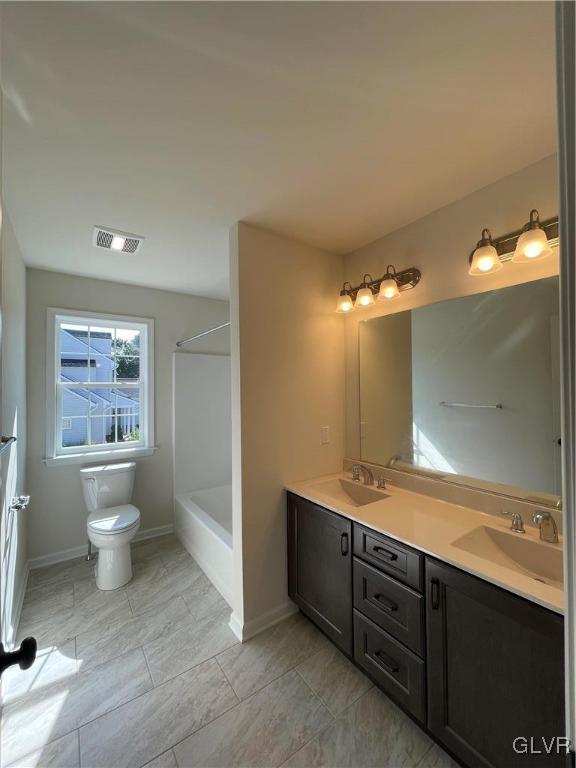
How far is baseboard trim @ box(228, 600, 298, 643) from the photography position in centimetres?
185

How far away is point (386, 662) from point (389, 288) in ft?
6.32

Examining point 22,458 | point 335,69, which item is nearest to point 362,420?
point 335,69

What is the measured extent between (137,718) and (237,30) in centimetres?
263

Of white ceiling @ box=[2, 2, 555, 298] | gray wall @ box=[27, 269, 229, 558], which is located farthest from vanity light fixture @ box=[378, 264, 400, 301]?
gray wall @ box=[27, 269, 229, 558]

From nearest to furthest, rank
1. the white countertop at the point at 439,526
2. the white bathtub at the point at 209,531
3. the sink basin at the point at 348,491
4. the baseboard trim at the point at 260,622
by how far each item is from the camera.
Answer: the white countertop at the point at 439,526, the baseboard trim at the point at 260,622, the sink basin at the point at 348,491, the white bathtub at the point at 209,531

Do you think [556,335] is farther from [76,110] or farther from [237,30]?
[76,110]

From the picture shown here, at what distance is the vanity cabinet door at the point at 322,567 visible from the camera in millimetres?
1639

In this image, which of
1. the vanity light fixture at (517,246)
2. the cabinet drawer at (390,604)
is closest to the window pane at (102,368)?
the cabinet drawer at (390,604)

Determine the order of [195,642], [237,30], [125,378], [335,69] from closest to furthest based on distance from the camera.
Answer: [237,30] < [335,69] < [195,642] < [125,378]

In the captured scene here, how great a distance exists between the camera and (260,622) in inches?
75.4

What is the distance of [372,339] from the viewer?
2.20 m

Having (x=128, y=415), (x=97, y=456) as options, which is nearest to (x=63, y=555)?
(x=97, y=456)

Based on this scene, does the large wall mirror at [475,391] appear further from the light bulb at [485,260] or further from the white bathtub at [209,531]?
the white bathtub at [209,531]

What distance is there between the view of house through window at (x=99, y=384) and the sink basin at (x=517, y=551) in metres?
2.86
